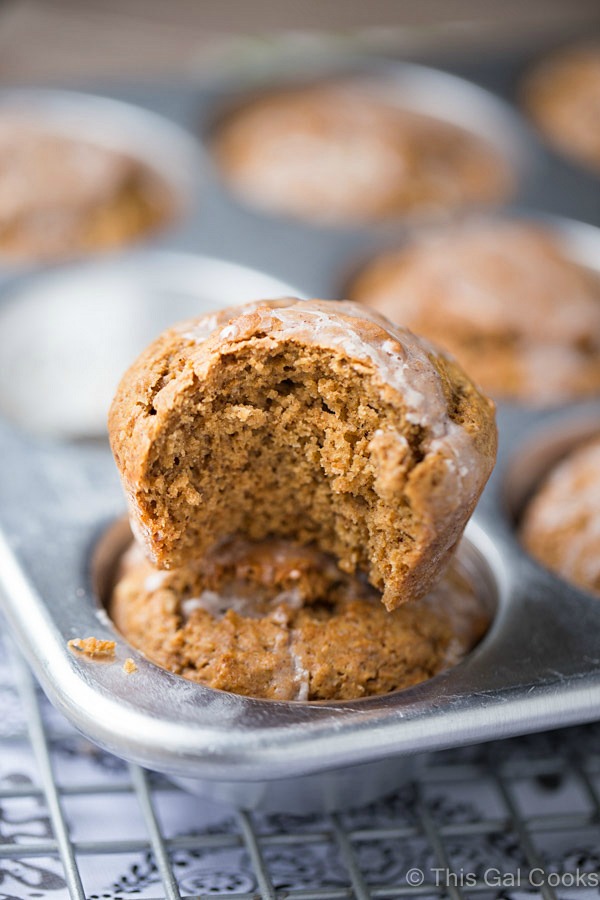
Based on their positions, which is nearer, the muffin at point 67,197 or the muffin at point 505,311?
the muffin at point 505,311

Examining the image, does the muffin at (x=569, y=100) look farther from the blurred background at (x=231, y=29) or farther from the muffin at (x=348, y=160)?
the muffin at (x=348, y=160)

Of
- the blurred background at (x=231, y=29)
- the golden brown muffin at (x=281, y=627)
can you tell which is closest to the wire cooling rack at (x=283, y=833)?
the golden brown muffin at (x=281, y=627)

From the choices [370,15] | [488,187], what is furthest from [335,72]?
[370,15]

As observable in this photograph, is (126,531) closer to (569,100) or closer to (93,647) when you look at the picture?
(93,647)

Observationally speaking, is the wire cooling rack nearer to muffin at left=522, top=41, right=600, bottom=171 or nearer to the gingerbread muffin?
the gingerbread muffin

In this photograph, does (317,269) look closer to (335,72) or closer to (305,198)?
(305,198)

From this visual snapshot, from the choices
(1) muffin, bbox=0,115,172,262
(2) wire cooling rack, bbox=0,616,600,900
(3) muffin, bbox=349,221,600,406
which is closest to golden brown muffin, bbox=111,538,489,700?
(2) wire cooling rack, bbox=0,616,600,900
